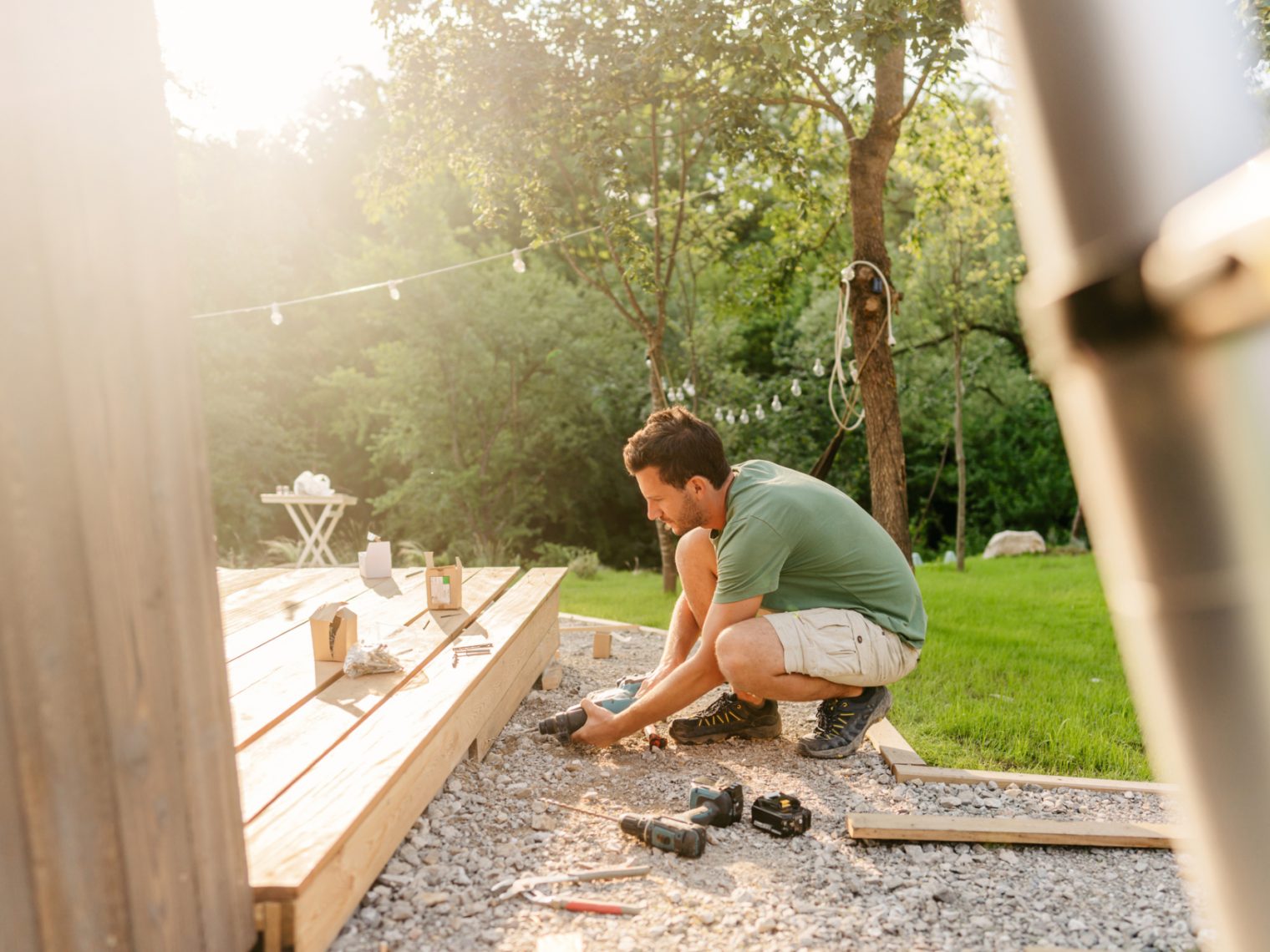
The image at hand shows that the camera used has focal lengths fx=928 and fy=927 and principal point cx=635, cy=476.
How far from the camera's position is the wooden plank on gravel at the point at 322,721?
191 centimetres

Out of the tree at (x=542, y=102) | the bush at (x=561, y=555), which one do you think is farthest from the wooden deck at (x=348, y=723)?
the bush at (x=561, y=555)

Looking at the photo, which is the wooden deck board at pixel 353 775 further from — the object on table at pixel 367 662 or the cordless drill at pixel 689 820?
the cordless drill at pixel 689 820

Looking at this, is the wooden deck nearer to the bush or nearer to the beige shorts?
the beige shorts

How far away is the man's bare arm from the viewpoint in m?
2.79

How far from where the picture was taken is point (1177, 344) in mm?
376

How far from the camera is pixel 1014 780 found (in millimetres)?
2803

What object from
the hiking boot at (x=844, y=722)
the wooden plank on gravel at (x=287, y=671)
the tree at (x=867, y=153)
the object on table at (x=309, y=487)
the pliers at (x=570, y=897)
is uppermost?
the tree at (x=867, y=153)

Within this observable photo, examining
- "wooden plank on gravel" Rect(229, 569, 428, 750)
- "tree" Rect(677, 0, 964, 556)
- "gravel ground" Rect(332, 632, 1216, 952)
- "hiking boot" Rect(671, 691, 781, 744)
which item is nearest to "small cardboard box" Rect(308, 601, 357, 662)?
"wooden plank on gravel" Rect(229, 569, 428, 750)

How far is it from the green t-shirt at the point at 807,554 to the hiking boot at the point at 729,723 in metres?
0.38

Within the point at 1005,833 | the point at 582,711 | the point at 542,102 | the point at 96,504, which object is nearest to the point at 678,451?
the point at 582,711

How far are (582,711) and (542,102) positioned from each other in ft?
14.2

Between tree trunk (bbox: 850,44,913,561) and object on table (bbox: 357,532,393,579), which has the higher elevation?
tree trunk (bbox: 850,44,913,561)

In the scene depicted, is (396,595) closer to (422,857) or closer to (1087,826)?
(422,857)

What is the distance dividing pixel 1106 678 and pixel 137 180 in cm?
435
